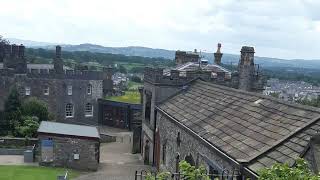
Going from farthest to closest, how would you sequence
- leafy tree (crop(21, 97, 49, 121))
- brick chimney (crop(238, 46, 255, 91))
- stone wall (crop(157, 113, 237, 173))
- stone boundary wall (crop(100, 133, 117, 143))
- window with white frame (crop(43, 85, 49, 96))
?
window with white frame (crop(43, 85, 49, 96)) < leafy tree (crop(21, 97, 49, 121)) < stone boundary wall (crop(100, 133, 117, 143)) < brick chimney (crop(238, 46, 255, 91)) < stone wall (crop(157, 113, 237, 173))

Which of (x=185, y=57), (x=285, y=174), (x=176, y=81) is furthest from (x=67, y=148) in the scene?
(x=285, y=174)

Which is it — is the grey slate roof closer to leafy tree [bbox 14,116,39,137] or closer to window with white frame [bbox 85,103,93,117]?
leafy tree [bbox 14,116,39,137]

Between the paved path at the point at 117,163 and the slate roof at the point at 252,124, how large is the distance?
6028 millimetres

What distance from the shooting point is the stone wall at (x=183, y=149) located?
48.5 ft

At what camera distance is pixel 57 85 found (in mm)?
48031

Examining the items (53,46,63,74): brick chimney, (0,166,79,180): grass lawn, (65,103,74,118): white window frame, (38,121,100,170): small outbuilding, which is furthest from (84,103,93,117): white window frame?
(0,166,79,180): grass lawn

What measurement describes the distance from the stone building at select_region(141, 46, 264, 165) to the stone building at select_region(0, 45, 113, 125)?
1829 centimetres

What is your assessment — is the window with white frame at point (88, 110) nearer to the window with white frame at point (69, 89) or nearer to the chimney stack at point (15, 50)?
the window with white frame at point (69, 89)

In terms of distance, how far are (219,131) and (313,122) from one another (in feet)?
14.4

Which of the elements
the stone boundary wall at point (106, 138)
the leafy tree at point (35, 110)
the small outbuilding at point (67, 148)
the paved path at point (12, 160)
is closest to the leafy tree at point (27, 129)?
the leafy tree at point (35, 110)

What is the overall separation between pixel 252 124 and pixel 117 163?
54.5 ft

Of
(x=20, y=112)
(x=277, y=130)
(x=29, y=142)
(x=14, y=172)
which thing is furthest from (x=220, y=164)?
(x=20, y=112)

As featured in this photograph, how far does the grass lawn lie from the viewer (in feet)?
78.2

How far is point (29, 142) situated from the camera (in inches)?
1252
